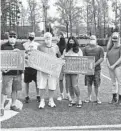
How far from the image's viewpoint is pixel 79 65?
7.39 meters

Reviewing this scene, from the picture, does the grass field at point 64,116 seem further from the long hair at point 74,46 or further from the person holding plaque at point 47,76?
the long hair at point 74,46

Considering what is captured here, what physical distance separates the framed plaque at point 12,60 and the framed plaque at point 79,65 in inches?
43.7

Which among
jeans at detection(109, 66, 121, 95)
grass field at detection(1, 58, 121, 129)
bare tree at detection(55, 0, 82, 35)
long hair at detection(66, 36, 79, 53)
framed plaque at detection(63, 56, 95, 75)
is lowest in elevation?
grass field at detection(1, 58, 121, 129)

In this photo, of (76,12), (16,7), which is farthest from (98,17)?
(16,7)

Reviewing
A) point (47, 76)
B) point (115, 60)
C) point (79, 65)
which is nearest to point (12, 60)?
point (47, 76)

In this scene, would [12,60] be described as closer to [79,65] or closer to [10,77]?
[10,77]

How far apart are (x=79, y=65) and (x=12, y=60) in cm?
163

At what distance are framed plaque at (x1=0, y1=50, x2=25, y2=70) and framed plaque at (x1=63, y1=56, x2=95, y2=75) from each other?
3.64 feet

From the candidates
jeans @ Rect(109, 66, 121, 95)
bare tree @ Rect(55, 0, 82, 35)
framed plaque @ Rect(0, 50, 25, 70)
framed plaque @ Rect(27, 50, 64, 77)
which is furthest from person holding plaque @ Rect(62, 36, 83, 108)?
bare tree @ Rect(55, 0, 82, 35)

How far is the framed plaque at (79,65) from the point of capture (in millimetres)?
7332

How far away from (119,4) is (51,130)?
156 feet

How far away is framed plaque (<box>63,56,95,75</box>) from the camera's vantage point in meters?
7.33

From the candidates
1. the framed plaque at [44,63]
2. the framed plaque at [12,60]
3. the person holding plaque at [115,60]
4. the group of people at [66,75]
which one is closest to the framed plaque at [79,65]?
the group of people at [66,75]

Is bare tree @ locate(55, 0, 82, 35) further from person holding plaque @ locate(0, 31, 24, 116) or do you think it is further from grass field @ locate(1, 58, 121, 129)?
person holding plaque @ locate(0, 31, 24, 116)
